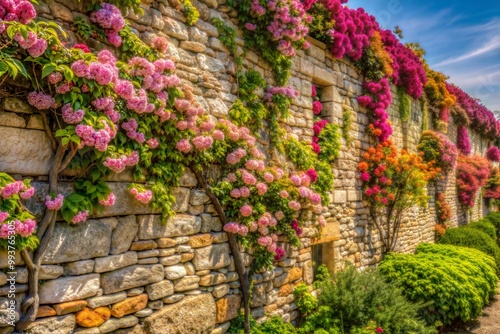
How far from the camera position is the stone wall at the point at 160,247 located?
104 inches

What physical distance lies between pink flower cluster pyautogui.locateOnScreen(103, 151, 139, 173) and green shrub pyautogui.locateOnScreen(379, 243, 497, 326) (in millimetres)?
4832

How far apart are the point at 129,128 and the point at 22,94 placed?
2.50 ft

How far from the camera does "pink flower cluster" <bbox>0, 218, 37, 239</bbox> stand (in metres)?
2.33

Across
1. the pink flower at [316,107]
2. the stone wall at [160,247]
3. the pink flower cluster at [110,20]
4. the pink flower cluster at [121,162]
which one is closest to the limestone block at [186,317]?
the stone wall at [160,247]

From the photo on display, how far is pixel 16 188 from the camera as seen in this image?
7.80ft

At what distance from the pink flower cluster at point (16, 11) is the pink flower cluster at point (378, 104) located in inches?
227

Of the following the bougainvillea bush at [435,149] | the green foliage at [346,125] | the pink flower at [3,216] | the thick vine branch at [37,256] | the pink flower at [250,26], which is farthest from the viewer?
the bougainvillea bush at [435,149]

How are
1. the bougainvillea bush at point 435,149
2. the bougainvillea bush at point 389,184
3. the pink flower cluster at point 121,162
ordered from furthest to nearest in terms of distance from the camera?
the bougainvillea bush at point 435,149 < the bougainvillea bush at point 389,184 < the pink flower cluster at point 121,162

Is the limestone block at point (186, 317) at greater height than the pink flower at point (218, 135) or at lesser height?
lesser

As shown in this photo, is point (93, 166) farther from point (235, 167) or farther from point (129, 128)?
point (235, 167)

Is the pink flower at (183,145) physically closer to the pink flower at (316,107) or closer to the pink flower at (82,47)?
the pink flower at (82,47)

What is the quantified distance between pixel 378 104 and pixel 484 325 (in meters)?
4.20

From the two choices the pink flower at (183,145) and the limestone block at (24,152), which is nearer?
the limestone block at (24,152)

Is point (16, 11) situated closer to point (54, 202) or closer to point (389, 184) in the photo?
point (54, 202)
